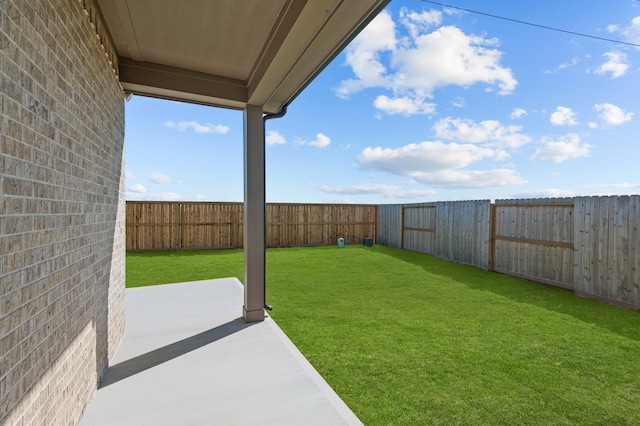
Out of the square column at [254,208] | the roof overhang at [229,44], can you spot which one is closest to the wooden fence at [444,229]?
the square column at [254,208]

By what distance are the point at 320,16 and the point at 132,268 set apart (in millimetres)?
6910

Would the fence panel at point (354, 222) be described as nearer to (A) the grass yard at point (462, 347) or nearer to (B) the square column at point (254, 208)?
(A) the grass yard at point (462, 347)

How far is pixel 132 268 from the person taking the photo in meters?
6.81

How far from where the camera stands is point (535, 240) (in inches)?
240

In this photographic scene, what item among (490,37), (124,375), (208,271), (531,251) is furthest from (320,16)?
(531,251)

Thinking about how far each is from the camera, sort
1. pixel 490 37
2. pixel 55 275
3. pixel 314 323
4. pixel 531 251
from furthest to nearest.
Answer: pixel 531 251, pixel 490 37, pixel 314 323, pixel 55 275

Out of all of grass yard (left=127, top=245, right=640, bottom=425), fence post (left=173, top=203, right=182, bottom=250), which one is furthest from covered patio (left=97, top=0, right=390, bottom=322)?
fence post (left=173, top=203, right=182, bottom=250)

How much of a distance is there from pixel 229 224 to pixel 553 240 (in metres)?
8.90

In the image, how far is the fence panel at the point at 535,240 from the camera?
556cm

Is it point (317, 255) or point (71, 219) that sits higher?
point (71, 219)

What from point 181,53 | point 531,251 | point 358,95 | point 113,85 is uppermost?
point 358,95

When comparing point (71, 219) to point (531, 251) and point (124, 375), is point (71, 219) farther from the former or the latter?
point (531, 251)

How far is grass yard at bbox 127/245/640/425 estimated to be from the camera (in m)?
2.05

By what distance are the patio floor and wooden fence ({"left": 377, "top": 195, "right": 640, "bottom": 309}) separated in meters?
5.03
